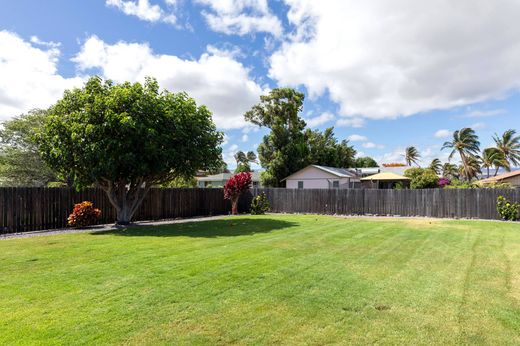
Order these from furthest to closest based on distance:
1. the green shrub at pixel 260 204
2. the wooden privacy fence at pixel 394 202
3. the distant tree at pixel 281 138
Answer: the distant tree at pixel 281 138, the green shrub at pixel 260 204, the wooden privacy fence at pixel 394 202

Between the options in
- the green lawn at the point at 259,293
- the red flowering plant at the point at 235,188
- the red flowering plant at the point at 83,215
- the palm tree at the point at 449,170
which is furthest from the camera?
the palm tree at the point at 449,170

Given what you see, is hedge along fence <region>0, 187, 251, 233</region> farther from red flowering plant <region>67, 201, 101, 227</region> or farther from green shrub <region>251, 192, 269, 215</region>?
green shrub <region>251, 192, 269, 215</region>

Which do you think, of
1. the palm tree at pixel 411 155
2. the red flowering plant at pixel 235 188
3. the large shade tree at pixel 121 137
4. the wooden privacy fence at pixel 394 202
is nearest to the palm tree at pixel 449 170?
the palm tree at pixel 411 155

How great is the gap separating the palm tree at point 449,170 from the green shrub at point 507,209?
57706 millimetres

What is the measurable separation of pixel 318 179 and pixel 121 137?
21076 millimetres

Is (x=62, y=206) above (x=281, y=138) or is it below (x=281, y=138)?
below

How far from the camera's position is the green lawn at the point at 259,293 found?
373 centimetres

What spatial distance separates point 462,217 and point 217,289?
56.0ft

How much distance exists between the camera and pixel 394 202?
66.9 feet

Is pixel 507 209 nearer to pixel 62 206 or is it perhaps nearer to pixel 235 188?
pixel 235 188

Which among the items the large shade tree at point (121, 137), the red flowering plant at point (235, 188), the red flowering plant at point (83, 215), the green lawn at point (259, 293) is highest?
the large shade tree at point (121, 137)

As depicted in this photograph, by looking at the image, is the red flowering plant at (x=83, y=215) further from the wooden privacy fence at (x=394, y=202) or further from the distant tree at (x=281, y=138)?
the distant tree at (x=281, y=138)

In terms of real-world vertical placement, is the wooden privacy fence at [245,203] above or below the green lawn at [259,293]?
above

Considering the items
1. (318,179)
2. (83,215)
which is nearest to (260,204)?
(318,179)
